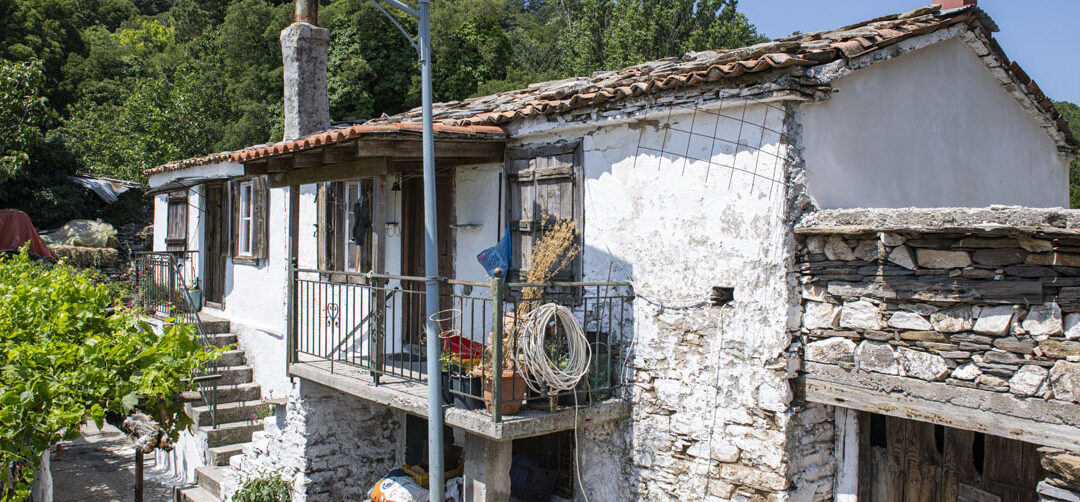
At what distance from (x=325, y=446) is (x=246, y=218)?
4875 mm

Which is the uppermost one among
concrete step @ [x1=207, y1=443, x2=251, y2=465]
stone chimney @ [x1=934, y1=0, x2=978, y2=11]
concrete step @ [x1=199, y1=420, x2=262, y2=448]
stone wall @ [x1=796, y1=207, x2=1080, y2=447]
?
stone chimney @ [x1=934, y1=0, x2=978, y2=11]

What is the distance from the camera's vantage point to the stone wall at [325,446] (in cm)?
815

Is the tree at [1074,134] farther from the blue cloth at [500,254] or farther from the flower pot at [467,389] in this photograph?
the flower pot at [467,389]

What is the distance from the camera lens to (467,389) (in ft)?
19.4

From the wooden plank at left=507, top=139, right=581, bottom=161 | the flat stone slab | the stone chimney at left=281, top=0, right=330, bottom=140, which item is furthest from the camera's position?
the stone chimney at left=281, top=0, right=330, bottom=140

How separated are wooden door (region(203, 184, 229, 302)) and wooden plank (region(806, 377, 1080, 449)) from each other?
10301 mm

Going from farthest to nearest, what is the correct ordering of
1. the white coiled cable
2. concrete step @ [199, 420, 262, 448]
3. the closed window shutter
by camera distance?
the closed window shutter < concrete step @ [199, 420, 262, 448] < the white coiled cable

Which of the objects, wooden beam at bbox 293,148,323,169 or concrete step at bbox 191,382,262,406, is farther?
concrete step at bbox 191,382,262,406

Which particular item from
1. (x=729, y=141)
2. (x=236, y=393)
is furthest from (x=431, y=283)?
(x=236, y=393)

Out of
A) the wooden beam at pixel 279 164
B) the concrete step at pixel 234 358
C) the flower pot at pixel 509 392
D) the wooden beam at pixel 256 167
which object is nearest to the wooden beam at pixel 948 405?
the flower pot at pixel 509 392

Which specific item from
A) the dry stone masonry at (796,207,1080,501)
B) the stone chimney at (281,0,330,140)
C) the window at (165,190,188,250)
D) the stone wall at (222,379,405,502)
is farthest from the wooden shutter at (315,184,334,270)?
the window at (165,190,188,250)

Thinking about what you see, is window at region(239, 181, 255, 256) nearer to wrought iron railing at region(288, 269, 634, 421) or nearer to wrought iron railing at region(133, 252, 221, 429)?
wrought iron railing at region(133, 252, 221, 429)

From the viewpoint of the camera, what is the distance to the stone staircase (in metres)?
9.34

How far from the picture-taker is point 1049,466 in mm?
4211
